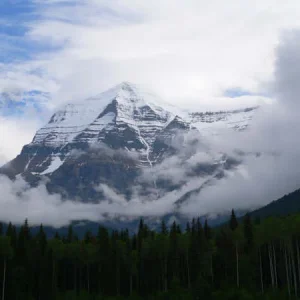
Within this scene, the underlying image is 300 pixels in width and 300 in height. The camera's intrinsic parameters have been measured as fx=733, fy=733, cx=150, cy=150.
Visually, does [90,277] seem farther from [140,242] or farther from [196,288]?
[196,288]

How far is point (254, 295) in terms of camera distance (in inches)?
4518

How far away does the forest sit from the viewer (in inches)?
5443

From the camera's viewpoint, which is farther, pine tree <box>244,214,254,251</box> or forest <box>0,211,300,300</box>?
pine tree <box>244,214,254,251</box>

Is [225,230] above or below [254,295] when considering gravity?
above

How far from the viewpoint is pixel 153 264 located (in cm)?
16512

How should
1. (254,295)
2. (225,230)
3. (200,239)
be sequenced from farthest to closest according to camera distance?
(225,230) < (200,239) < (254,295)

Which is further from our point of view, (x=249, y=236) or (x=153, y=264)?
(x=153, y=264)

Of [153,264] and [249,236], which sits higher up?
[249,236]

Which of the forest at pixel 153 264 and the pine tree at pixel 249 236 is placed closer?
the forest at pixel 153 264

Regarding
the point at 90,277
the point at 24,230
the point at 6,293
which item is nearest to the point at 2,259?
the point at 6,293

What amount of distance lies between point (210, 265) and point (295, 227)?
24.2 m

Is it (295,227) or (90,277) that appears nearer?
(295,227)

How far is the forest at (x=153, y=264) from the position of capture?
138250mm

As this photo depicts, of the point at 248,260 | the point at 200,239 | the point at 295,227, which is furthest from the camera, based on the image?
the point at 200,239
